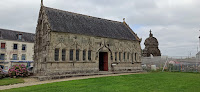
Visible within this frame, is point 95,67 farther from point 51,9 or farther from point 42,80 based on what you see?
point 51,9

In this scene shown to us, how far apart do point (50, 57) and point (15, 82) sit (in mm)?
3888

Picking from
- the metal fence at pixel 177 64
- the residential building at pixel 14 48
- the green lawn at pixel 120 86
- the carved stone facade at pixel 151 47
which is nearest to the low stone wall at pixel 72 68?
the green lawn at pixel 120 86

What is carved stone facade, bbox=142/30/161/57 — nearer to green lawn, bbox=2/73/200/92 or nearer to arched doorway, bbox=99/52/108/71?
arched doorway, bbox=99/52/108/71

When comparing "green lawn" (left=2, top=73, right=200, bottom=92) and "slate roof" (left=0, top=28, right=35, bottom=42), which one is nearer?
"green lawn" (left=2, top=73, right=200, bottom=92)

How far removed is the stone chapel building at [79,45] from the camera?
1731 cm

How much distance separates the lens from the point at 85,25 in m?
21.0

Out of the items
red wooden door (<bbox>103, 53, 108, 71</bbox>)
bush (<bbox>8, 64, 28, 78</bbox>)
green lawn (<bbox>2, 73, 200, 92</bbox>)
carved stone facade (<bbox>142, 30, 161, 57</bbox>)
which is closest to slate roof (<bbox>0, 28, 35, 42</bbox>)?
bush (<bbox>8, 64, 28, 78</bbox>)

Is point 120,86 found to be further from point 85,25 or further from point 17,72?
point 17,72

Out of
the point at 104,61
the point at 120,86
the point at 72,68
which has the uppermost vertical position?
the point at 104,61

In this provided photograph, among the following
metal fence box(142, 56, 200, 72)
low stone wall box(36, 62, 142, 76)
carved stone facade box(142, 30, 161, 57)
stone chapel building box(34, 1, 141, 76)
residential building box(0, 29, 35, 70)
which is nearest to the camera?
low stone wall box(36, 62, 142, 76)

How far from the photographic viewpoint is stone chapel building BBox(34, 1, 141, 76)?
1731 centimetres

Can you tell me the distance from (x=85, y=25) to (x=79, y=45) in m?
3.28

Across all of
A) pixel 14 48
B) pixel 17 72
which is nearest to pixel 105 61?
pixel 17 72

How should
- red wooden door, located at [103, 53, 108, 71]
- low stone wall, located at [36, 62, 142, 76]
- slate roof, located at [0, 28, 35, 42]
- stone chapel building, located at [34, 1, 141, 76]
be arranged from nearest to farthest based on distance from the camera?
low stone wall, located at [36, 62, 142, 76], stone chapel building, located at [34, 1, 141, 76], red wooden door, located at [103, 53, 108, 71], slate roof, located at [0, 28, 35, 42]
